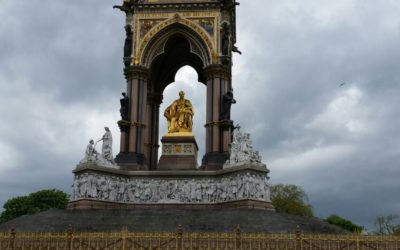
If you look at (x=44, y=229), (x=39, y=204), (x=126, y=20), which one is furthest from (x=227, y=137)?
(x=39, y=204)

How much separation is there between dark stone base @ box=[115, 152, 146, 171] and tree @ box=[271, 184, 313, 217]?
85.2ft

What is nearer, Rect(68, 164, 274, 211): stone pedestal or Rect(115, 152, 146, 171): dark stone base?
Rect(68, 164, 274, 211): stone pedestal

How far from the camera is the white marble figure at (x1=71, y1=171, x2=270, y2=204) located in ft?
83.4

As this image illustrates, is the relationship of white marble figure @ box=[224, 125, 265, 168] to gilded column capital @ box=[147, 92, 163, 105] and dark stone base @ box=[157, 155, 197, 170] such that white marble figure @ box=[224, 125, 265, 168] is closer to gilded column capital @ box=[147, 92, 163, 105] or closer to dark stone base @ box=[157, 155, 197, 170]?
dark stone base @ box=[157, 155, 197, 170]

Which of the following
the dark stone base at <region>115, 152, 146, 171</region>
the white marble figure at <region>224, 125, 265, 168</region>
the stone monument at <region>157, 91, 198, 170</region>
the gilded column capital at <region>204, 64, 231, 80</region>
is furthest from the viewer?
the gilded column capital at <region>204, 64, 231, 80</region>

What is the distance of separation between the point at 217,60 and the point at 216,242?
Answer: 14873mm

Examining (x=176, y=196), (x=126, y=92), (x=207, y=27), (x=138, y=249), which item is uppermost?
(x=207, y=27)

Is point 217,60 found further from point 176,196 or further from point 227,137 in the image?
point 176,196

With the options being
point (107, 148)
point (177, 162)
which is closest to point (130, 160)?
point (107, 148)

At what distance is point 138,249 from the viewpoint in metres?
16.2

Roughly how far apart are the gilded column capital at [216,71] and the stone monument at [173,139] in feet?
0.18

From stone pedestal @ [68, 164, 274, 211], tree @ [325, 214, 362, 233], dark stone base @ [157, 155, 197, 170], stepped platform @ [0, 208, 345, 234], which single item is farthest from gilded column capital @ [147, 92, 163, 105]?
tree @ [325, 214, 362, 233]

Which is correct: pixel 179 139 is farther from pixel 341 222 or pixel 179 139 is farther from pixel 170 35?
pixel 341 222

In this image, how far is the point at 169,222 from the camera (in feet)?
67.8
